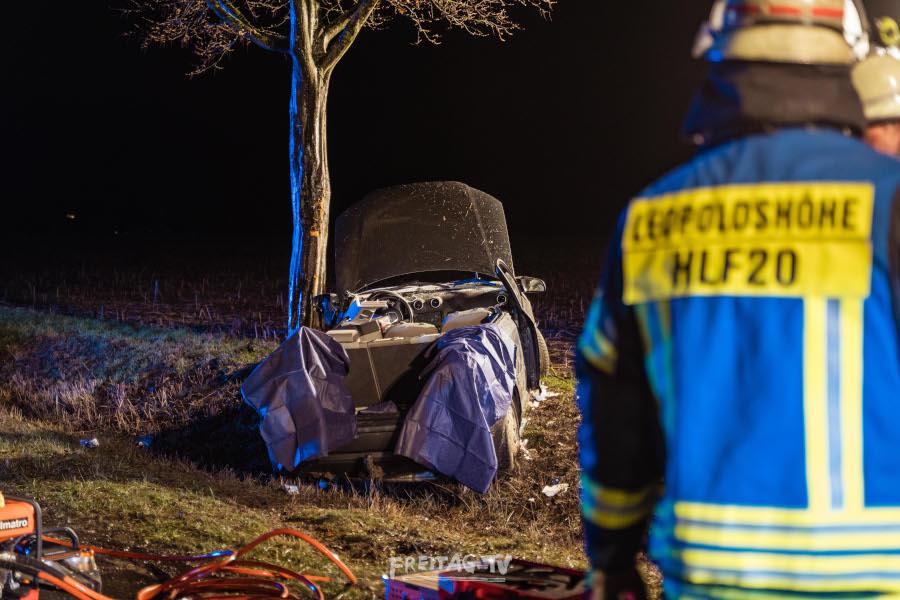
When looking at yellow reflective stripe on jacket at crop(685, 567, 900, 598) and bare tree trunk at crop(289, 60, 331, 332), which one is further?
bare tree trunk at crop(289, 60, 331, 332)

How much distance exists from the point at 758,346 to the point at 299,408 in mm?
5760

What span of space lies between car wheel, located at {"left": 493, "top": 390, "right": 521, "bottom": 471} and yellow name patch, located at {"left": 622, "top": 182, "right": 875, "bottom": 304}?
5485 millimetres

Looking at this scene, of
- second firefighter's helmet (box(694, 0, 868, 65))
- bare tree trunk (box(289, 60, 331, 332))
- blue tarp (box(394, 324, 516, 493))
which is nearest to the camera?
second firefighter's helmet (box(694, 0, 868, 65))

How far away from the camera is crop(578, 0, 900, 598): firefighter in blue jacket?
177 centimetres

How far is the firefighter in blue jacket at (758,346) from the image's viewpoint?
177cm

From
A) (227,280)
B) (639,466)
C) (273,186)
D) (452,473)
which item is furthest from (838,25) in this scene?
(273,186)

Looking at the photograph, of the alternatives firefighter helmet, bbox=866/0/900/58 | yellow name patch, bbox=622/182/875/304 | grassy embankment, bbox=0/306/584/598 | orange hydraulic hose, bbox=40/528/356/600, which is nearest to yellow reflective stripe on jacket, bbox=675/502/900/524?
yellow name patch, bbox=622/182/875/304

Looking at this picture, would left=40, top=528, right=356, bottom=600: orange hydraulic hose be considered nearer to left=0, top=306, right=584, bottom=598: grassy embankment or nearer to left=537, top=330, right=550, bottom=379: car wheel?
left=0, top=306, right=584, bottom=598: grassy embankment

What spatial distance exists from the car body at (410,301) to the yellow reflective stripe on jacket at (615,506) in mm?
5422

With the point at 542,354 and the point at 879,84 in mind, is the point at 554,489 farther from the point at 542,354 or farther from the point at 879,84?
the point at 879,84

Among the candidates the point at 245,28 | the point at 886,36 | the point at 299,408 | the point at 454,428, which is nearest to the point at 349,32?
the point at 245,28

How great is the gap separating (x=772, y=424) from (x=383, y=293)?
8.31 metres

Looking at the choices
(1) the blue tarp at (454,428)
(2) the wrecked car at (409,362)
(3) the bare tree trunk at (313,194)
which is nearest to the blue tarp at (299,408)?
(2) the wrecked car at (409,362)

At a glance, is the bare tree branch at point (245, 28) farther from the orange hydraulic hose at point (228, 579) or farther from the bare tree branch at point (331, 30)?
the orange hydraulic hose at point (228, 579)
